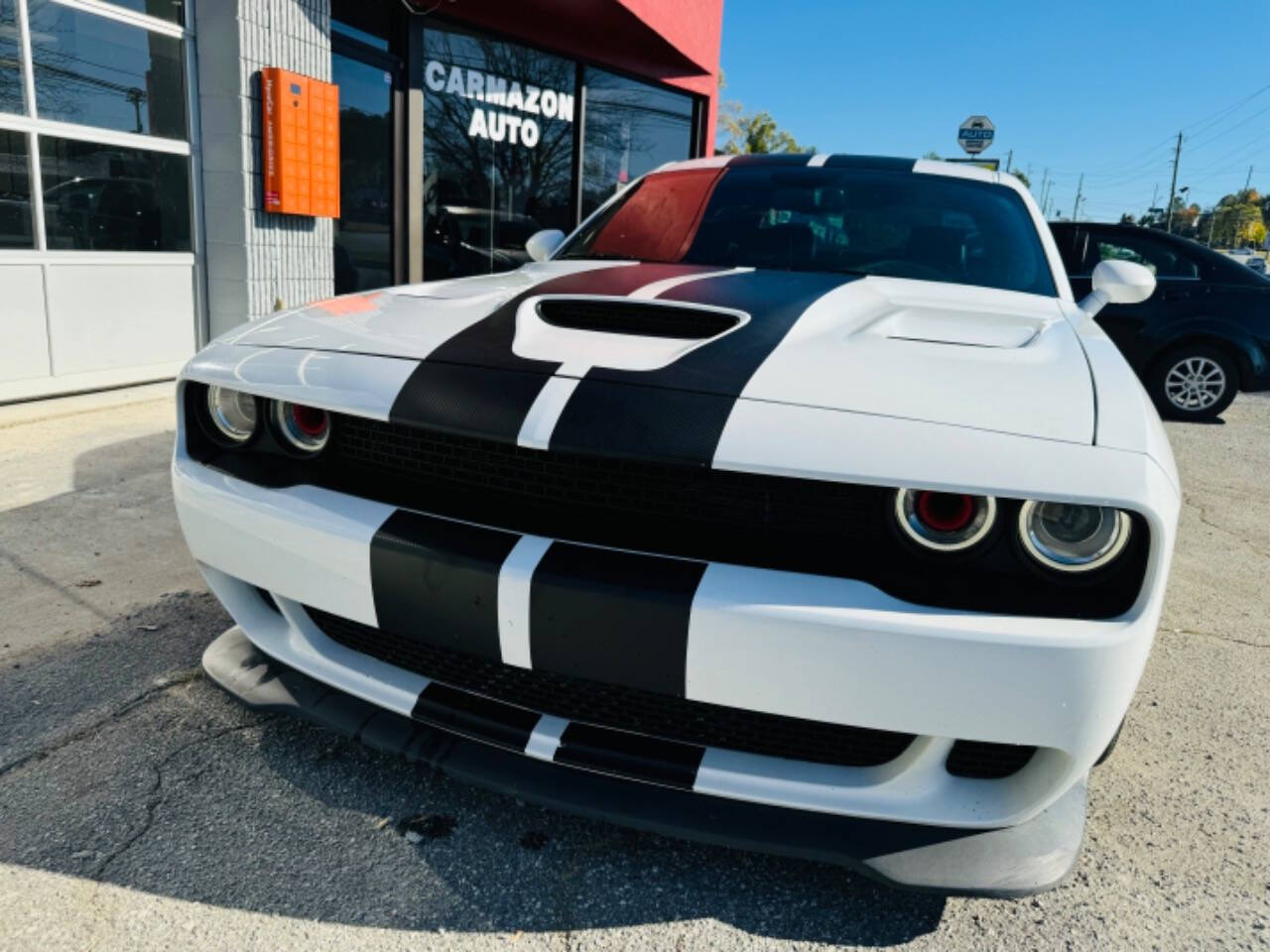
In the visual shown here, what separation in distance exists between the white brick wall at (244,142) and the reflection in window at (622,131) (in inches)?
167

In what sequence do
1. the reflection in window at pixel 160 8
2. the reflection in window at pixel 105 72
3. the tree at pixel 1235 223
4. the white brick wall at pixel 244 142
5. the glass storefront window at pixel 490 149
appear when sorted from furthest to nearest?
1. the tree at pixel 1235 223
2. the glass storefront window at pixel 490 149
3. the white brick wall at pixel 244 142
4. the reflection in window at pixel 160 8
5. the reflection in window at pixel 105 72

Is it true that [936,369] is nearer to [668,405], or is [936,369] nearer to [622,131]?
[668,405]

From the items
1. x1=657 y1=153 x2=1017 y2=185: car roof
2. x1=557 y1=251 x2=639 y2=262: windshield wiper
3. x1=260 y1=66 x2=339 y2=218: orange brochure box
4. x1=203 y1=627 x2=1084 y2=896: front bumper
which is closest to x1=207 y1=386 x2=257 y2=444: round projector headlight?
x1=203 y1=627 x2=1084 y2=896: front bumper

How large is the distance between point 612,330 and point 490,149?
7719 mm

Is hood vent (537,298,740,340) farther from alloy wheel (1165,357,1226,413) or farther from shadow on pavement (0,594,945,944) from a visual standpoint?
alloy wheel (1165,357,1226,413)

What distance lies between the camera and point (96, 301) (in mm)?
5078

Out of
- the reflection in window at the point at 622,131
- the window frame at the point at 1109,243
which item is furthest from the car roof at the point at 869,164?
the reflection in window at the point at 622,131

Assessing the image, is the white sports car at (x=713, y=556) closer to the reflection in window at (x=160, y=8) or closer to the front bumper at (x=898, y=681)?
the front bumper at (x=898, y=681)

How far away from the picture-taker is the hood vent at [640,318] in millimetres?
1648

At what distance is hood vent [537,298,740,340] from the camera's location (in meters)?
1.65

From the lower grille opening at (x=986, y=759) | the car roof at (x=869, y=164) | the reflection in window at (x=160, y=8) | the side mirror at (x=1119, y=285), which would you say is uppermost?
the reflection in window at (x=160, y=8)

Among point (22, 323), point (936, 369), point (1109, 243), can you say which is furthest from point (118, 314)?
point (1109, 243)

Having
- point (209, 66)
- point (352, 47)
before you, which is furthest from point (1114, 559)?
point (352, 47)

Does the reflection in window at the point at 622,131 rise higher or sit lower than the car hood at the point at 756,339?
higher
